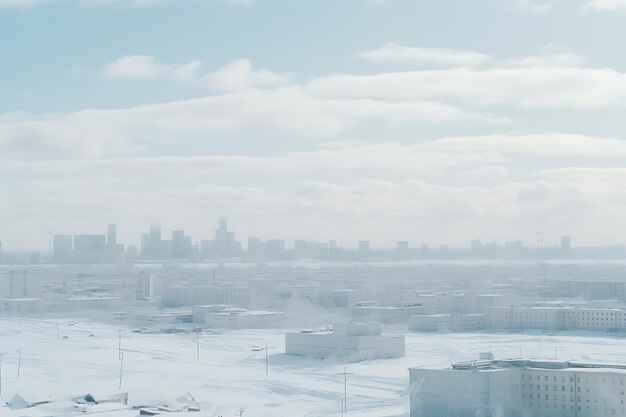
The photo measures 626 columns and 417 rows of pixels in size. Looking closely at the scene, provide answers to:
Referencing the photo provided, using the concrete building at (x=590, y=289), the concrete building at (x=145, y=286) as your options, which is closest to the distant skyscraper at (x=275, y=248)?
the concrete building at (x=145, y=286)

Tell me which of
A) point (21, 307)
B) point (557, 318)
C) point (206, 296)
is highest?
point (206, 296)

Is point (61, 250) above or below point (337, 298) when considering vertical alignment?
above

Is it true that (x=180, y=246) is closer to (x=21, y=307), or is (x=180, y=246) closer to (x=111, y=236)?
(x=111, y=236)

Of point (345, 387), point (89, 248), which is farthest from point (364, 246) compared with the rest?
point (345, 387)

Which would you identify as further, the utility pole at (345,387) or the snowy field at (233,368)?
the snowy field at (233,368)

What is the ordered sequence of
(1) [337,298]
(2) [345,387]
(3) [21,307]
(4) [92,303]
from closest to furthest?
(2) [345,387] → (3) [21,307] → (4) [92,303] → (1) [337,298]

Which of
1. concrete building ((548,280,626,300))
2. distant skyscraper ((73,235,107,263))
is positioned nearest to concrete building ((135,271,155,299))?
concrete building ((548,280,626,300))

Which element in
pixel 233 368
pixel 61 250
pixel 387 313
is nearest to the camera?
pixel 233 368

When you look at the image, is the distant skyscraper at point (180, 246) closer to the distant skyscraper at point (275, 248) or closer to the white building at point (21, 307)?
the distant skyscraper at point (275, 248)
